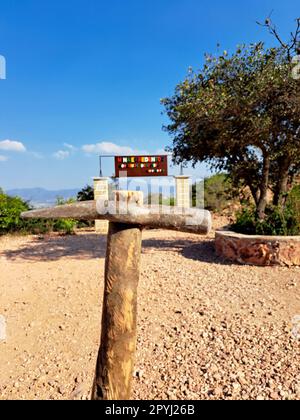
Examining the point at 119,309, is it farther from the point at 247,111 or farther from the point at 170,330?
the point at 247,111

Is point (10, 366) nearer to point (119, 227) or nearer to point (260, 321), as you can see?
point (119, 227)

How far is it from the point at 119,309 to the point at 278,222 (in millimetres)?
5008

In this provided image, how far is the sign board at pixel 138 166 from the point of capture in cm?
960

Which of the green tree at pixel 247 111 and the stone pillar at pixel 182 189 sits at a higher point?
the green tree at pixel 247 111

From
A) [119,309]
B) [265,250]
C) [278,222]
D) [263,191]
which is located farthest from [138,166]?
[119,309]

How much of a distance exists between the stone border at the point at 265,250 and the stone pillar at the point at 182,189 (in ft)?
16.4

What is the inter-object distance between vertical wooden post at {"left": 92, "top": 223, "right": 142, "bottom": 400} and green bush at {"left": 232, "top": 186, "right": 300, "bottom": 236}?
15.4ft

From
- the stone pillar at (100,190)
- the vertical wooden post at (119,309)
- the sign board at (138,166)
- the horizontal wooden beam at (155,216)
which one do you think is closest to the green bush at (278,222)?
the sign board at (138,166)

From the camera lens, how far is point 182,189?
10461mm

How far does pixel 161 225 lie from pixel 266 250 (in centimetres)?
407

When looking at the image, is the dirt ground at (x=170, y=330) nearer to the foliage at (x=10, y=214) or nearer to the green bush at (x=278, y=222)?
the green bush at (x=278, y=222)

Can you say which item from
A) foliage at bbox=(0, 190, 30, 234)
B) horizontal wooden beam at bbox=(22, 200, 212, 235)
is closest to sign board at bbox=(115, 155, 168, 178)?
foliage at bbox=(0, 190, 30, 234)

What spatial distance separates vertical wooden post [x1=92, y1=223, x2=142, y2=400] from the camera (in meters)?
1.78

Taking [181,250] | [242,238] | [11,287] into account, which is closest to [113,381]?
[11,287]
